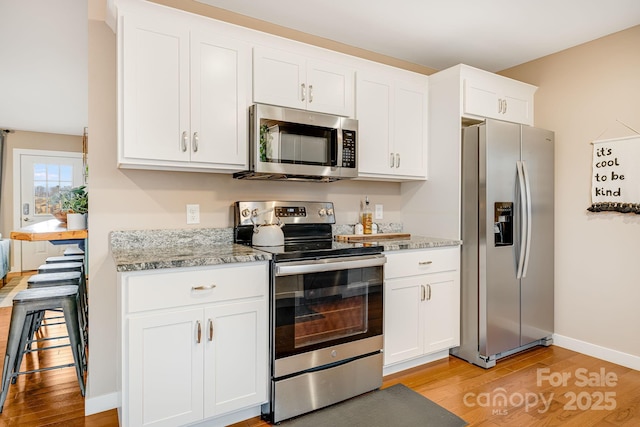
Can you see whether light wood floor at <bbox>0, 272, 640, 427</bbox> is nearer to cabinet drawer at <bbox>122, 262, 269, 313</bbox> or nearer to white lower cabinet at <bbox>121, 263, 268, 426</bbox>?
white lower cabinet at <bbox>121, 263, 268, 426</bbox>

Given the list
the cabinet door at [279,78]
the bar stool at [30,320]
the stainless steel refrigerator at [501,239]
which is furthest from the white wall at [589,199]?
the bar stool at [30,320]

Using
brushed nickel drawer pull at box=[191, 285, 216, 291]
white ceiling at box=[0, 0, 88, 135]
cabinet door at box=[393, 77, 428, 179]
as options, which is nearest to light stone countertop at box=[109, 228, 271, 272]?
brushed nickel drawer pull at box=[191, 285, 216, 291]

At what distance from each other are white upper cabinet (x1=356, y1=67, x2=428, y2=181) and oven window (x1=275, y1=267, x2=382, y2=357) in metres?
0.89

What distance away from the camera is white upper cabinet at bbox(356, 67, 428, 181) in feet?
9.41

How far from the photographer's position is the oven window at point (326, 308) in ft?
6.88

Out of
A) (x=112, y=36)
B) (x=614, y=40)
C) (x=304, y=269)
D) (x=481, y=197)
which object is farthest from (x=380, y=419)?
(x=614, y=40)

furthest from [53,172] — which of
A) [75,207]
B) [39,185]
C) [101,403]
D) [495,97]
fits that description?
[495,97]

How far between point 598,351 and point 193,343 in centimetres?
305

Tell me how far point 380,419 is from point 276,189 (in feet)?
5.28

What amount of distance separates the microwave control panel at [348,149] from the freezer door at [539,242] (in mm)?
1382

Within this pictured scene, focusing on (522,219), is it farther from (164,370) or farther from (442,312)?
(164,370)

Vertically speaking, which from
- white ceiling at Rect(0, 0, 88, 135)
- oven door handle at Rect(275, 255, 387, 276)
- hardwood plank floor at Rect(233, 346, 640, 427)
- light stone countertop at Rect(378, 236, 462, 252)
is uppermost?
white ceiling at Rect(0, 0, 88, 135)

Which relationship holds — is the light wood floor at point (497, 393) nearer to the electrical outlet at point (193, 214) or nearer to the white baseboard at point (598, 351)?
the white baseboard at point (598, 351)

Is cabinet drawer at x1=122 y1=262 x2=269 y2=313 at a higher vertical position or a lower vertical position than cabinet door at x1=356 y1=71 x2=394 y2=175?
lower
